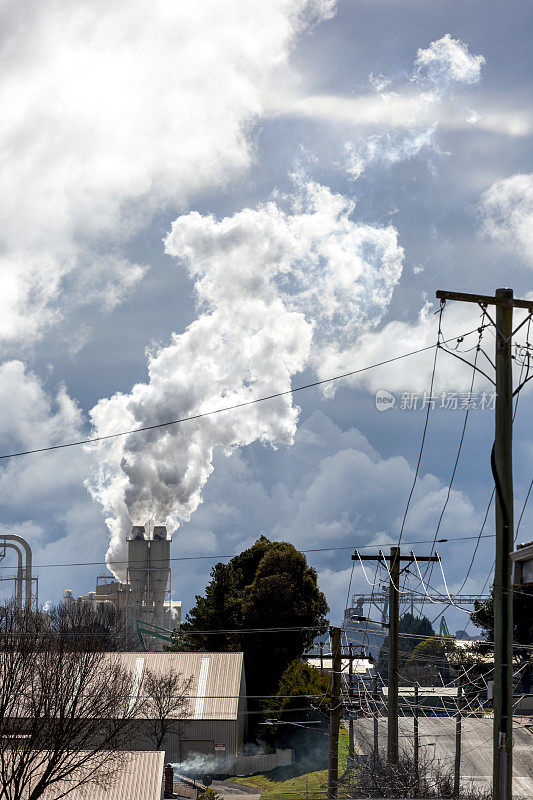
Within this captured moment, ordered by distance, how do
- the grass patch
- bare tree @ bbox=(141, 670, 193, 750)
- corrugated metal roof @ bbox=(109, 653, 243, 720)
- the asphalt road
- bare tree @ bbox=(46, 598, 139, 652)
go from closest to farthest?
the asphalt road, the grass patch, bare tree @ bbox=(141, 670, 193, 750), corrugated metal roof @ bbox=(109, 653, 243, 720), bare tree @ bbox=(46, 598, 139, 652)

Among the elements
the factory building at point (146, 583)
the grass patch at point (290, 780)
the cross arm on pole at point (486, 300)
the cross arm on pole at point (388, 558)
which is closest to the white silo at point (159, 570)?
the factory building at point (146, 583)

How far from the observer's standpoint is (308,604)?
73.4 m

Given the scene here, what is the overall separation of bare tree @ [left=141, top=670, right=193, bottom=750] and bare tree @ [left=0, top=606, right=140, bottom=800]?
57.9ft

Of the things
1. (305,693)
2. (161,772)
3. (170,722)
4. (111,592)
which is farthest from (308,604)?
(111,592)

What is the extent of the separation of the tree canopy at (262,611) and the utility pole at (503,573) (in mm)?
54788

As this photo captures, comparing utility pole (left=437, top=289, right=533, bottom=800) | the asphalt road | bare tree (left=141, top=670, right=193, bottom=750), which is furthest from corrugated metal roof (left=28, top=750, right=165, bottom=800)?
utility pole (left=437, top=289, right=533, bottom=800)

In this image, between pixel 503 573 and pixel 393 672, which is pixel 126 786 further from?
pixel 503 573

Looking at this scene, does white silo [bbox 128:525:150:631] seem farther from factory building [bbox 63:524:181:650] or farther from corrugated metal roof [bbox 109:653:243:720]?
corrugated metal roof [bbox 109:653:243:720]

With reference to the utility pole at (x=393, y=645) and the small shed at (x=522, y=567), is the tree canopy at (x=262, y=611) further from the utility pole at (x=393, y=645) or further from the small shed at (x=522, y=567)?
the small shed at (x=522, y=567)

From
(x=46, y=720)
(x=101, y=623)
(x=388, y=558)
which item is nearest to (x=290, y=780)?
(x=46, y=720)

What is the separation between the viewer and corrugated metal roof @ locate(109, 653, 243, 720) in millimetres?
55312

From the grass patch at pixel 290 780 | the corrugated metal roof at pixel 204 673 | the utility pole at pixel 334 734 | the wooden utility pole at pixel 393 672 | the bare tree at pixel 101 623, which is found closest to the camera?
the wooden utility pole at pixel 393 672

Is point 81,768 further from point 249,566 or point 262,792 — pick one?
A: point 249,566

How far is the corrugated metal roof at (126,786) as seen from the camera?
3403 centimetres
